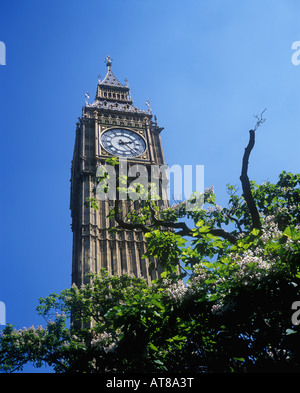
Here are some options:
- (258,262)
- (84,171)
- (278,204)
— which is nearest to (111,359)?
(258,262)

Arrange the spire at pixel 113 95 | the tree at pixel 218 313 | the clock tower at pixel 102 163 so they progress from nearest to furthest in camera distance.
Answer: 1. the tree at pixel 218 313
2. the clock tower at pixel 102 163
3. the spire at pixel 113 95

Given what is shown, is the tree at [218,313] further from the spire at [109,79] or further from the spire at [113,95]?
the spire at [109,79]

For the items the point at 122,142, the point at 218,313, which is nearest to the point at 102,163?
the point at 122,142

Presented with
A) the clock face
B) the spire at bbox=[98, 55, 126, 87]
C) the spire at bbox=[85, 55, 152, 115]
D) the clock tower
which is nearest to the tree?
the clock tower

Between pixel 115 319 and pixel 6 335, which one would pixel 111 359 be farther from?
pixel 6 335

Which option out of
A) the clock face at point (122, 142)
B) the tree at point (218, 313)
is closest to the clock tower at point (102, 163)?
the clock face at point (122, 142)

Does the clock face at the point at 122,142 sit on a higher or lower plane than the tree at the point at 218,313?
higher

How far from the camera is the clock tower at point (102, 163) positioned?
40.3 metres

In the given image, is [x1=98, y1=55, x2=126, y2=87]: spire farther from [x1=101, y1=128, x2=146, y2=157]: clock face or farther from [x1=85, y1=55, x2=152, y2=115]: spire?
[x1=101, y1=128, x2=146, y2=157]: clock face

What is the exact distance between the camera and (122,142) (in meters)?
49.6

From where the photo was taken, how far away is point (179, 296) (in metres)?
8.50

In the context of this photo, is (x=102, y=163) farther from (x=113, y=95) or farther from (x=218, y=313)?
(x=218, y=313)

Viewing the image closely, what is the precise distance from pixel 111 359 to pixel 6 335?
55.1 feet

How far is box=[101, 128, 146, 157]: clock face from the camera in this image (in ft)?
159
